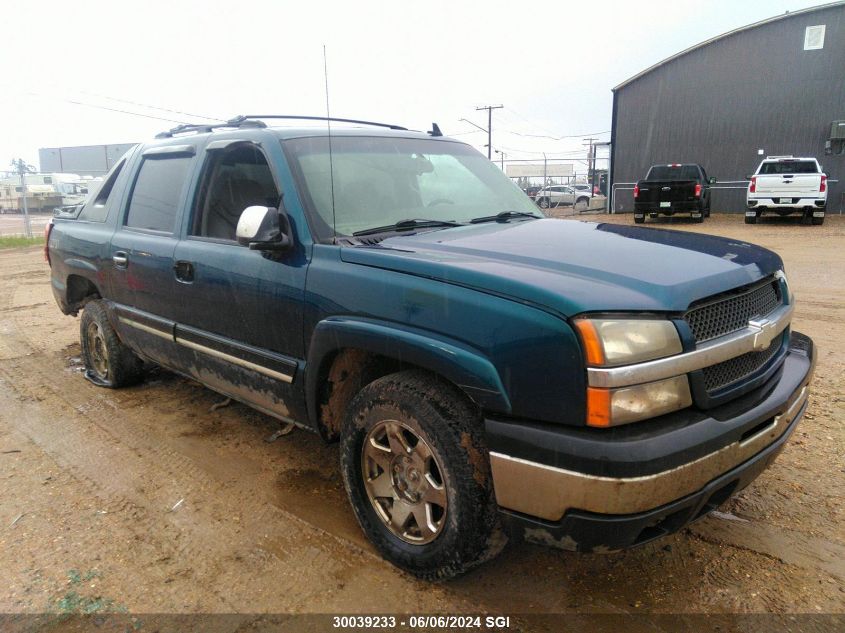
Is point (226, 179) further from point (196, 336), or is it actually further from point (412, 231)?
point (412, 231)

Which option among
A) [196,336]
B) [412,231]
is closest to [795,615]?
[412,231]

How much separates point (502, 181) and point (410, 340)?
201cm

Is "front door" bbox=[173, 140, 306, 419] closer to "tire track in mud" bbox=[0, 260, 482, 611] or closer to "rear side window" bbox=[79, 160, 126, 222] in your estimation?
"tire track in mud" bbox=[0, 260, 482, 611]

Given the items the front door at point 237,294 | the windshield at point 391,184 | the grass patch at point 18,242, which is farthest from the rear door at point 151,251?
the grass patch at point 18,242

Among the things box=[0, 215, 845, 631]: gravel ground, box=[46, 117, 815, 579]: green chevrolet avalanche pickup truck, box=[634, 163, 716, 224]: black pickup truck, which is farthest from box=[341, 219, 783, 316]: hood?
box=[634, 163, 716, 224]: black pickup truck

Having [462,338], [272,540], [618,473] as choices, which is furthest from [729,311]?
[272,540]

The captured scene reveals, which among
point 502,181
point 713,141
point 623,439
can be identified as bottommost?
point 623,439

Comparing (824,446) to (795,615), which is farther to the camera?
(824,446)

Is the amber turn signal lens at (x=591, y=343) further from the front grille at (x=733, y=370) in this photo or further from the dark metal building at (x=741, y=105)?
the dark metal building at (x=741, y=105)

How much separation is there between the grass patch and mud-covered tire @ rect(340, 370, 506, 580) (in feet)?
61.8

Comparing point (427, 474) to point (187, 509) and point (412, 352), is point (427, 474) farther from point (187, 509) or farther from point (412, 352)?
point (187, 509)

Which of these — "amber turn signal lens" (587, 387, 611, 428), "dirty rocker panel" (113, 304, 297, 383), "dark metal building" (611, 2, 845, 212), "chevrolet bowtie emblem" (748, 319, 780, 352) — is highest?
"dark metal building" (611, 2, 845, 212)

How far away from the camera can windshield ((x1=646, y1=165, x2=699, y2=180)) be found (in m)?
20.3

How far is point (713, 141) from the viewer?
24.9 m
